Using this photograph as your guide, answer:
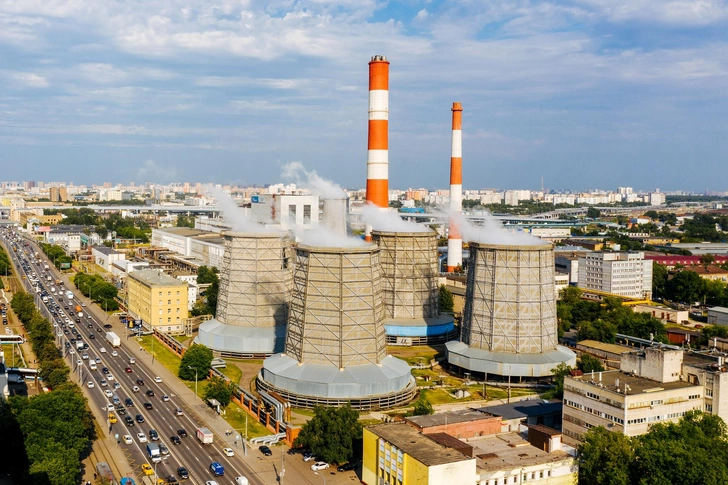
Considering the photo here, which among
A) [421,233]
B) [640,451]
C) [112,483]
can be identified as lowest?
[112,483]

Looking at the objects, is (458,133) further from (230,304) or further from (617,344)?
(230,304)

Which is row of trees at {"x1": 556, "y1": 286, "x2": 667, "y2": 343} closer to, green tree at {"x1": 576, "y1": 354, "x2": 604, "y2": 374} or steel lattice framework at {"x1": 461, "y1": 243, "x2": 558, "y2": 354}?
green tree at {"x1": 576, "y1": 354, "x2": 604, "y2": 374}

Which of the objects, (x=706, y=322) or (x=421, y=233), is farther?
(x=706, y=322)

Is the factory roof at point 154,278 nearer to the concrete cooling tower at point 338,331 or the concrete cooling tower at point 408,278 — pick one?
the concrete cooling tower at point 408,278

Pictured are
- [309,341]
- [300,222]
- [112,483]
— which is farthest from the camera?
[300,222]

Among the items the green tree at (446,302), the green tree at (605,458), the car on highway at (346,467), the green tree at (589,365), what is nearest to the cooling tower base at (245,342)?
the car on highway at (346,467)

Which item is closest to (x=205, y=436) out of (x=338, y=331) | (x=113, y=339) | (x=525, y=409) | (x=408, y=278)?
(x=338, y=331)

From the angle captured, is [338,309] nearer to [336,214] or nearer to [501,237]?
[501,237]

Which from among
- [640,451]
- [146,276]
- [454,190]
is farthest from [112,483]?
[454,190]
